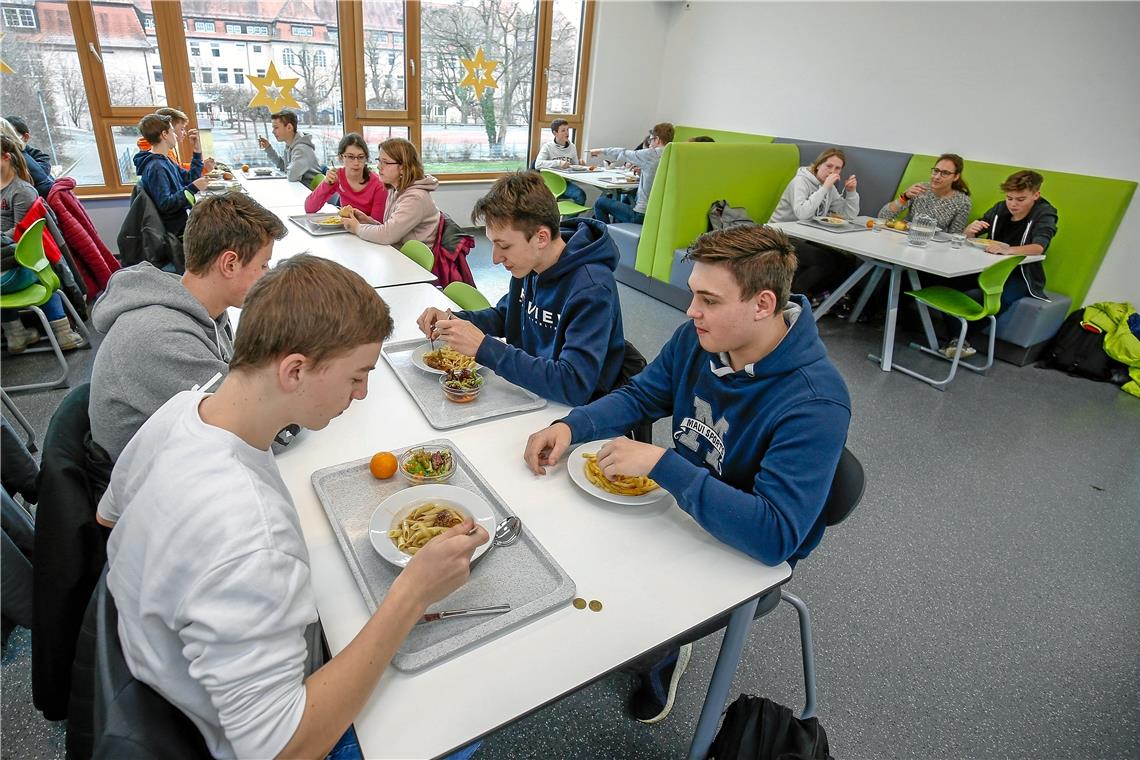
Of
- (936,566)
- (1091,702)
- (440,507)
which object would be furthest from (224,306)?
(1091,702)

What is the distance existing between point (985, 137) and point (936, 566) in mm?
3845

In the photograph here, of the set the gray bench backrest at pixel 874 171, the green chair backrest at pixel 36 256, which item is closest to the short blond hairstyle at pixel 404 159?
the green chair backrest at pixel 36 256

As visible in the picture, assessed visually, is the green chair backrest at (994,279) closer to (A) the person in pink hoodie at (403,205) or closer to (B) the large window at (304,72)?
(A) the person in pink hoodie at (403,205)

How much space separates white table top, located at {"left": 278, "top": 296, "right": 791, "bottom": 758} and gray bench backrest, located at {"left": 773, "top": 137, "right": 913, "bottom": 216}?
4.77 meters

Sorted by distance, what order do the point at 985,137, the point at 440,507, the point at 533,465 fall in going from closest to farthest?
1. the point at 440,507
2. the point at 533,465
3. the point at 985,137

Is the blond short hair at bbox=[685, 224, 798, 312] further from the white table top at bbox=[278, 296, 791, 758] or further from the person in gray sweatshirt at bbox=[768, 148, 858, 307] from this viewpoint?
the person in gray sweatshirt at bbox=[768, 148, 858, 307]

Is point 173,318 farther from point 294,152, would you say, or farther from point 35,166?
point 294,152

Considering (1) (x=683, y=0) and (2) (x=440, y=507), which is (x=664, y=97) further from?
(2) (x=440, y=507)

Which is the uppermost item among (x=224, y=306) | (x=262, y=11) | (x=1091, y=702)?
(x=262, y=11)

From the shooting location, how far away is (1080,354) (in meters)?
3.95

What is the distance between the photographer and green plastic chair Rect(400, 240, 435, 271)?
2.67 metres

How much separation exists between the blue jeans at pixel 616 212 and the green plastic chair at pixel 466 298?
3.39 metres

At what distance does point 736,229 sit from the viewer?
1279 mm

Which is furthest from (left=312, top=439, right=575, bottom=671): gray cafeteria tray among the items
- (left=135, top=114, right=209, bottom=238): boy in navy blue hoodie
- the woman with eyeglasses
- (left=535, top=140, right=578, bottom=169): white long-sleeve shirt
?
(left=535, top=140, right=578, bottom=169): white long-sleeve shirt
